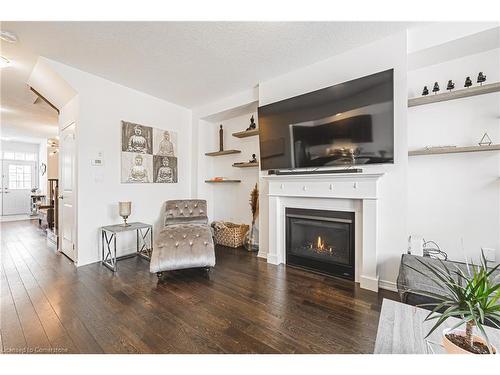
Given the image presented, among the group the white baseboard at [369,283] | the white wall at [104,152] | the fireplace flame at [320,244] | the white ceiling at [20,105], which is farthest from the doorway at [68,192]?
the white baseboard at [369,283]

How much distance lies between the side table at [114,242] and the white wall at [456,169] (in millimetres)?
3496

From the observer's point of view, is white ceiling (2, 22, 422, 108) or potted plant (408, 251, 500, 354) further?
white ceiling (2, 22, 422, 108)

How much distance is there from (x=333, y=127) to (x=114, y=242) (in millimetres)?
3140

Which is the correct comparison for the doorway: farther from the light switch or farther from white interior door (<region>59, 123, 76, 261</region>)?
the light switch

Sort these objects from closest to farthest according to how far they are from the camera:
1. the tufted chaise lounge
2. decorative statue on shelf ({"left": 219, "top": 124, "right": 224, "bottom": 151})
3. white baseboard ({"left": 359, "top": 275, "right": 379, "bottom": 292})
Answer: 1. white baseboard ({"left": 359, "top": 275, "right": 379, "bottom": 292})
2. the tufted chaise lounge
3. decorative statue on shelf ({"left": 219, "top": 124, "right": 224, "bottom": 151})

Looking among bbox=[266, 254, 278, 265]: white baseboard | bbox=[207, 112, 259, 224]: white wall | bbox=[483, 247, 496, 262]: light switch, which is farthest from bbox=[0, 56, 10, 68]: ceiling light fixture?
bbox=[483, 247, 496, 262]: light switch

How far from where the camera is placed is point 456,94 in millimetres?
2092

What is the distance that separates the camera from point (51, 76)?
2.83 metres

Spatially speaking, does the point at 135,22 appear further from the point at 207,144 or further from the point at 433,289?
the point at 433,289

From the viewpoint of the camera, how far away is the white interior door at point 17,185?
23.0 feet

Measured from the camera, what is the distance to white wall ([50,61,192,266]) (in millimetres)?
2910

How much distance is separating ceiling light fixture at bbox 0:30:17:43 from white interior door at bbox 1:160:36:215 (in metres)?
7.22
